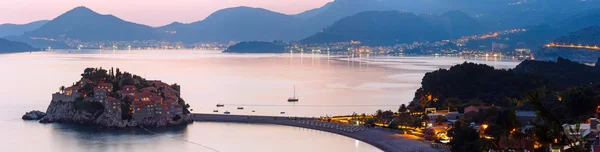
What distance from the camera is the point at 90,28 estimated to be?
120m

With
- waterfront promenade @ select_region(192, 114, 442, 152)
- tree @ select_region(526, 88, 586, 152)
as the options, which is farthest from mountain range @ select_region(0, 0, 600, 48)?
tree @ select_region(526, 88, 586, 152)

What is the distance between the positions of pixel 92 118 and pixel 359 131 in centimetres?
601

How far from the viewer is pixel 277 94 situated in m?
25.8

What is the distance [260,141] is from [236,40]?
111217 mm

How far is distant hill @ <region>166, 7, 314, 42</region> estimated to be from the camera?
419 feet

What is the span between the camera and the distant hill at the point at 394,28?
3760 inches

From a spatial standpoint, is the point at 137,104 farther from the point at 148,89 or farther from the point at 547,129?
the point at 547,129

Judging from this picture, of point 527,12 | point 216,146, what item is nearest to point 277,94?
point 216,146

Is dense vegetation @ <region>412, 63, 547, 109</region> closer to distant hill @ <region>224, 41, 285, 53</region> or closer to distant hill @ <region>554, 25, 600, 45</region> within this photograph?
distant hill @ <region>554, 25, 600, 45</region>

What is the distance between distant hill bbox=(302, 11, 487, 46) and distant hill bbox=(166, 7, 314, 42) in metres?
27.1

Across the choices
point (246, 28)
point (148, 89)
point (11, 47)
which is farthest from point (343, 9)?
point (148, 89)

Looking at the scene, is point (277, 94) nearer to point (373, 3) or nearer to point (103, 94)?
point (103, 94)

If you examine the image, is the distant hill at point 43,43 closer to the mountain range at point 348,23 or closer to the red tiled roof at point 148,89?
the mountain range at point 348,23

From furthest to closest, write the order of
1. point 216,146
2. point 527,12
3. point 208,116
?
1. point 527,12
2. point 208,116
3. point 216,146
